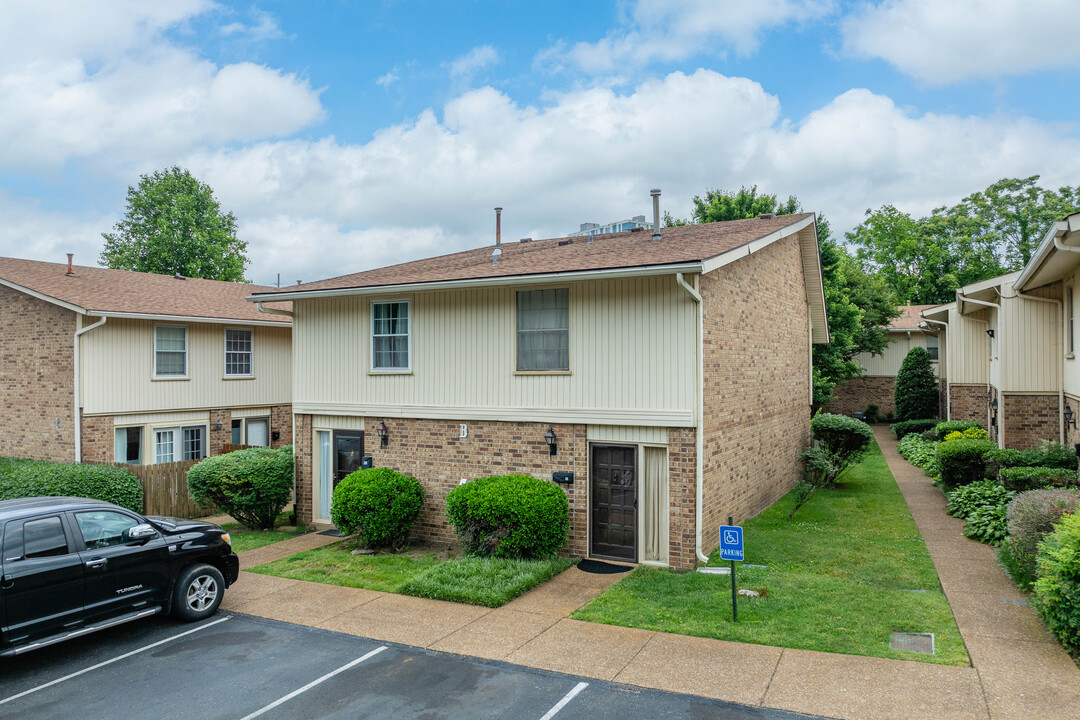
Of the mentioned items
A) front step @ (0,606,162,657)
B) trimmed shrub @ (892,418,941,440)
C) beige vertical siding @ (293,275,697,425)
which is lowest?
front step @ (0,606,162,657)

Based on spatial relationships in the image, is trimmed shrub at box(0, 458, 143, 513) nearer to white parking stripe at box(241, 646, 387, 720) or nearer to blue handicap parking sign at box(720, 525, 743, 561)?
white parking stripe at box(241, 646, 387, 720)

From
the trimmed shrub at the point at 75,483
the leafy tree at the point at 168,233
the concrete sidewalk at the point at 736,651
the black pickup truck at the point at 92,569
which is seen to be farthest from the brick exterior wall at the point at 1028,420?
the leafy tree at the point at 168,233

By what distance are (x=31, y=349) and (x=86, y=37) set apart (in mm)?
7453

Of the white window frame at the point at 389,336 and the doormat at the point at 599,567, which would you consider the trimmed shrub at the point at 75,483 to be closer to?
the white window frame at the point at 389,336

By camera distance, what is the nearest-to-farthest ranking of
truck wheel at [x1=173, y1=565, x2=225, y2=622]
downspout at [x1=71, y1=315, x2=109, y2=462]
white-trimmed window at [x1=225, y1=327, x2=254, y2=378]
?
truck wheel at [x1=173, y1=565, x2=225, y2=622] < downspout at [x1=71, y1=315, x2=109, y2=462] < white-trimmed window at [x1=225, y1=327, x2=254, y2=378]

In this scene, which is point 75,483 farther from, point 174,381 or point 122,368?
point 174,381

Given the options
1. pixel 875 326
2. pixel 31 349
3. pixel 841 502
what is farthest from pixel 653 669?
pixel 875 326

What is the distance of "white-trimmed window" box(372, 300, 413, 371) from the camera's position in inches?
531

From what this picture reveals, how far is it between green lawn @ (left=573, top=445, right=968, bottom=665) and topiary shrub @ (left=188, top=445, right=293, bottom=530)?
7697mm

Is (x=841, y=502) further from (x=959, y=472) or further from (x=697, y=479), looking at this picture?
(x=697, y=479)

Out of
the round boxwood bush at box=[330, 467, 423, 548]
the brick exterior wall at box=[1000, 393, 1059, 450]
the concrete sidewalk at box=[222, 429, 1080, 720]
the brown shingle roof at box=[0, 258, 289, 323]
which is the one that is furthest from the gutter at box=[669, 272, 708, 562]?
the brown shingle roof at box=[0, 258, 289, 323]

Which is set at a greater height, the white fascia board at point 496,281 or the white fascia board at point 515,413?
the white fascia board at point 496,281

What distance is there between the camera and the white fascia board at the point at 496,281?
10398 millimetres

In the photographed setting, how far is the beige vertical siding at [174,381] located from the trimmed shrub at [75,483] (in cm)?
256
